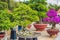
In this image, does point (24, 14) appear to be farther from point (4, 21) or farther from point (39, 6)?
point (39, 6)


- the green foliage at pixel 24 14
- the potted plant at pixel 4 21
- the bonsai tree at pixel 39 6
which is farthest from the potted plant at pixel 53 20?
the potted plant at pixel 4 21

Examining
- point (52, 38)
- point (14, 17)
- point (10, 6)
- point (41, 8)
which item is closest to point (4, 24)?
point (14, 17)

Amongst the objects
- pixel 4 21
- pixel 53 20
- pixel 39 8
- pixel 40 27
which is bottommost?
pixel 40 27

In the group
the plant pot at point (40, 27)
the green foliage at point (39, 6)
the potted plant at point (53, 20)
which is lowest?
the plant pot at point (40, 27)

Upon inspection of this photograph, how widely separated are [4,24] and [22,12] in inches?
40.3

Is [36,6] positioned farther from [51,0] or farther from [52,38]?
[51,0]

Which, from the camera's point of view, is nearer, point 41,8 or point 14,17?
point 14,17

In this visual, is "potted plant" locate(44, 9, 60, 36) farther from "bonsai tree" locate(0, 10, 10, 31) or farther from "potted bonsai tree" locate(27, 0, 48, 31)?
"bonsai tree" locate(0, 10, 10, 31)

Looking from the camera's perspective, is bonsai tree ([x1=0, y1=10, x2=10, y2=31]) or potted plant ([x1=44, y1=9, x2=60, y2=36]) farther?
potted plant ([x1=44, y1=9, x2=60, y2=36])

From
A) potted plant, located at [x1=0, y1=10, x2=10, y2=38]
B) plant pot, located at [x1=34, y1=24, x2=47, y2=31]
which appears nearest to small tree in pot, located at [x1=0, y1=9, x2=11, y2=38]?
potted plant, located at [x1=0, y1=10, x2=10, y2=38]

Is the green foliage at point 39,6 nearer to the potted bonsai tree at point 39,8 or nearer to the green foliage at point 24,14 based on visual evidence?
the potted bonsai tree at point 39,8

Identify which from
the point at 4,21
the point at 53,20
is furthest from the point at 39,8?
the point at 4,21

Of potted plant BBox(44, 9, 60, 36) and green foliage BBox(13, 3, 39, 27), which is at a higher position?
green foliage BBox(13, 3, 39, 27)

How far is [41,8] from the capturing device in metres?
5.50
